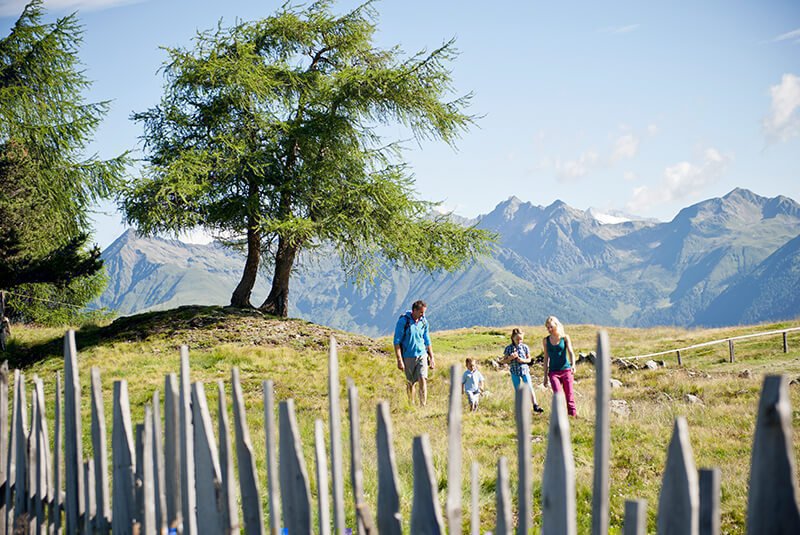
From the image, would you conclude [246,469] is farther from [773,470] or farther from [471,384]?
[471,384]

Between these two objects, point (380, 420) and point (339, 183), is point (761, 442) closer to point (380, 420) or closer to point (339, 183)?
point (380, 420)

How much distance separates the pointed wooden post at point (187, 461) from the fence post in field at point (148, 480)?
0.17m

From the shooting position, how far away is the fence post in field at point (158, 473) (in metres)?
2.68

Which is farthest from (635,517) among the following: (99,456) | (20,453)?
(20,453)

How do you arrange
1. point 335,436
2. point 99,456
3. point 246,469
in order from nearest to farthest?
point 335,436 < point 246,469 < point 99,456

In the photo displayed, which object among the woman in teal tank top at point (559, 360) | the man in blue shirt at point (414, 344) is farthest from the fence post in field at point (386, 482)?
the man in blue shirt at point (414, 344)

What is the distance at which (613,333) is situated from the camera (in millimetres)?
36688

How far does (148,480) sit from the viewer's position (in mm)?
2699

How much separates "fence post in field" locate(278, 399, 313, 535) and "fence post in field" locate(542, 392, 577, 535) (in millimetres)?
889

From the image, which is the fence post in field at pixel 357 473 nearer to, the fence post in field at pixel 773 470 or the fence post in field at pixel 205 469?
the fence post in field at pixel 205 469

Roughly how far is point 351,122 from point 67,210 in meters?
8.84

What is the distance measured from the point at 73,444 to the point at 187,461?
97cm

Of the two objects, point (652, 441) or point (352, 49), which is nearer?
point (652, 441)

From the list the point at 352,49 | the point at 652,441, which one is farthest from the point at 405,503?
the point at 352,49
